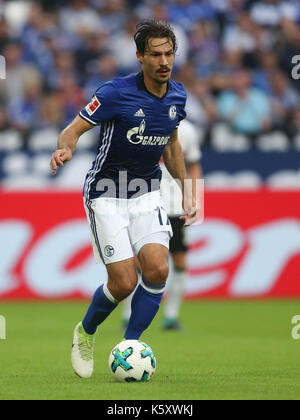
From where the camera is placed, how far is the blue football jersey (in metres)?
6.49

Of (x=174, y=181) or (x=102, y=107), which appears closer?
(x=102, y=107)

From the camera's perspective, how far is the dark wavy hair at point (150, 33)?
649cm

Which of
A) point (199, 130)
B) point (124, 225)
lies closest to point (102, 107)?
point (124, 225)

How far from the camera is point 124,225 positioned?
6.63m

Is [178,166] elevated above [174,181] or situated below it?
below

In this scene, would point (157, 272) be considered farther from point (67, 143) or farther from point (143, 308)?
point (67, 143)

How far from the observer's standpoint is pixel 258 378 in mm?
6508

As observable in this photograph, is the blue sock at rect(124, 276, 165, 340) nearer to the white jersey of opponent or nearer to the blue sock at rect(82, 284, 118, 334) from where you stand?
the blue sock at rect(82, 284, 118, 334)

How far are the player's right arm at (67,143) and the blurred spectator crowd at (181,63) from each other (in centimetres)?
748

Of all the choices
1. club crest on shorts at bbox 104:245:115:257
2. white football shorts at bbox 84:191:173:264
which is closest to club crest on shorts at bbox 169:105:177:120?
white football shorts at bbox 84:191:173:264

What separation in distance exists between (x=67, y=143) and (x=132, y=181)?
686 millimetres

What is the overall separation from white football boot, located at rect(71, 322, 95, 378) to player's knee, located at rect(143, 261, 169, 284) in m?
0.68

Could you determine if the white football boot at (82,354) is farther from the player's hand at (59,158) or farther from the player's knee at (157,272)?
the player's hand at (59,158)

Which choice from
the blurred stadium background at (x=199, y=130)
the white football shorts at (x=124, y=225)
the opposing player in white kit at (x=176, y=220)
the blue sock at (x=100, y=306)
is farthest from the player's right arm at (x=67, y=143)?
the blurred stadium background at (x=199, y=130)
